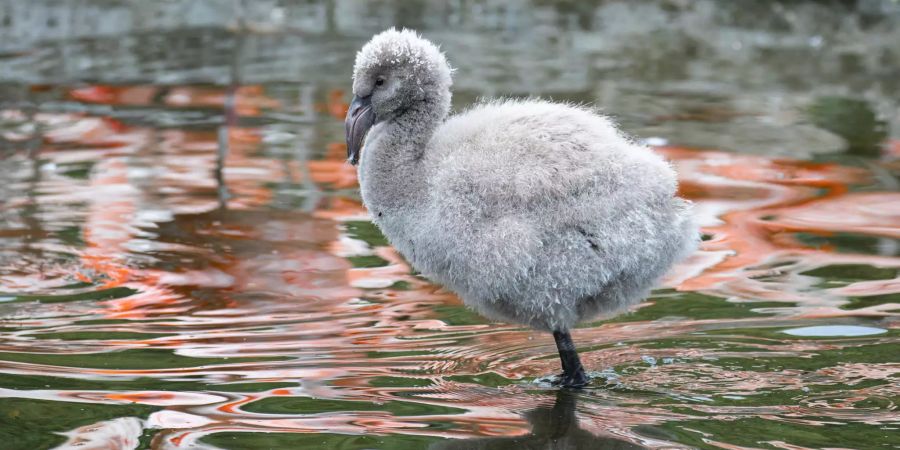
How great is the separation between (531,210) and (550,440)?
0.88 meters

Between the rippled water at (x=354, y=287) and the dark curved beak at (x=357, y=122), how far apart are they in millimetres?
867

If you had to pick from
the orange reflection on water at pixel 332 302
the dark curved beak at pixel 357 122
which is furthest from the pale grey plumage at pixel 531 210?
the orange reflection on water at pixel 332 302

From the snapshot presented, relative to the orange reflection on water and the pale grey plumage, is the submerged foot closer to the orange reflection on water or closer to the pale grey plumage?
the orange reflection on water

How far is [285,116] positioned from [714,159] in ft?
12.5

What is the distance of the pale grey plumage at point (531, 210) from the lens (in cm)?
461

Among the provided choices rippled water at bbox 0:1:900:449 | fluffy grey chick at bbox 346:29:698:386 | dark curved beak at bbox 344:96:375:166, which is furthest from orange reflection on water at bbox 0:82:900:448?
dark curved beak at bbox 344:96:375:166

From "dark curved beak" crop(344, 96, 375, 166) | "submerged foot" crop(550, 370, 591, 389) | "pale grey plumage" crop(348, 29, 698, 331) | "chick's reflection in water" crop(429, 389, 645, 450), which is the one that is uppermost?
"dark curved beak" crop(344, 96, 375, 166)

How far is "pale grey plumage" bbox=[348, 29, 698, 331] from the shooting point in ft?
15.1

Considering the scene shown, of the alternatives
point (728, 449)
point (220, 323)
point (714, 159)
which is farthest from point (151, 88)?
point (728, 449)

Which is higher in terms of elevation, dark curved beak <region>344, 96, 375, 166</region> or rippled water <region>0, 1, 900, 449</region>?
dark curved beak <region>344, 96, 375, 166</region>

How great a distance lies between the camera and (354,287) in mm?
6355

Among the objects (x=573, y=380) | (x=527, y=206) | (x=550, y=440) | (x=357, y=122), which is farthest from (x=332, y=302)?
(x=550, y=440)

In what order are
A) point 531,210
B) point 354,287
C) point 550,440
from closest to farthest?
point 550,440 → point 531,210 → point 354,287

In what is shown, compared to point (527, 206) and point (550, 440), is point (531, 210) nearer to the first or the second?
A: point (527, 206)
